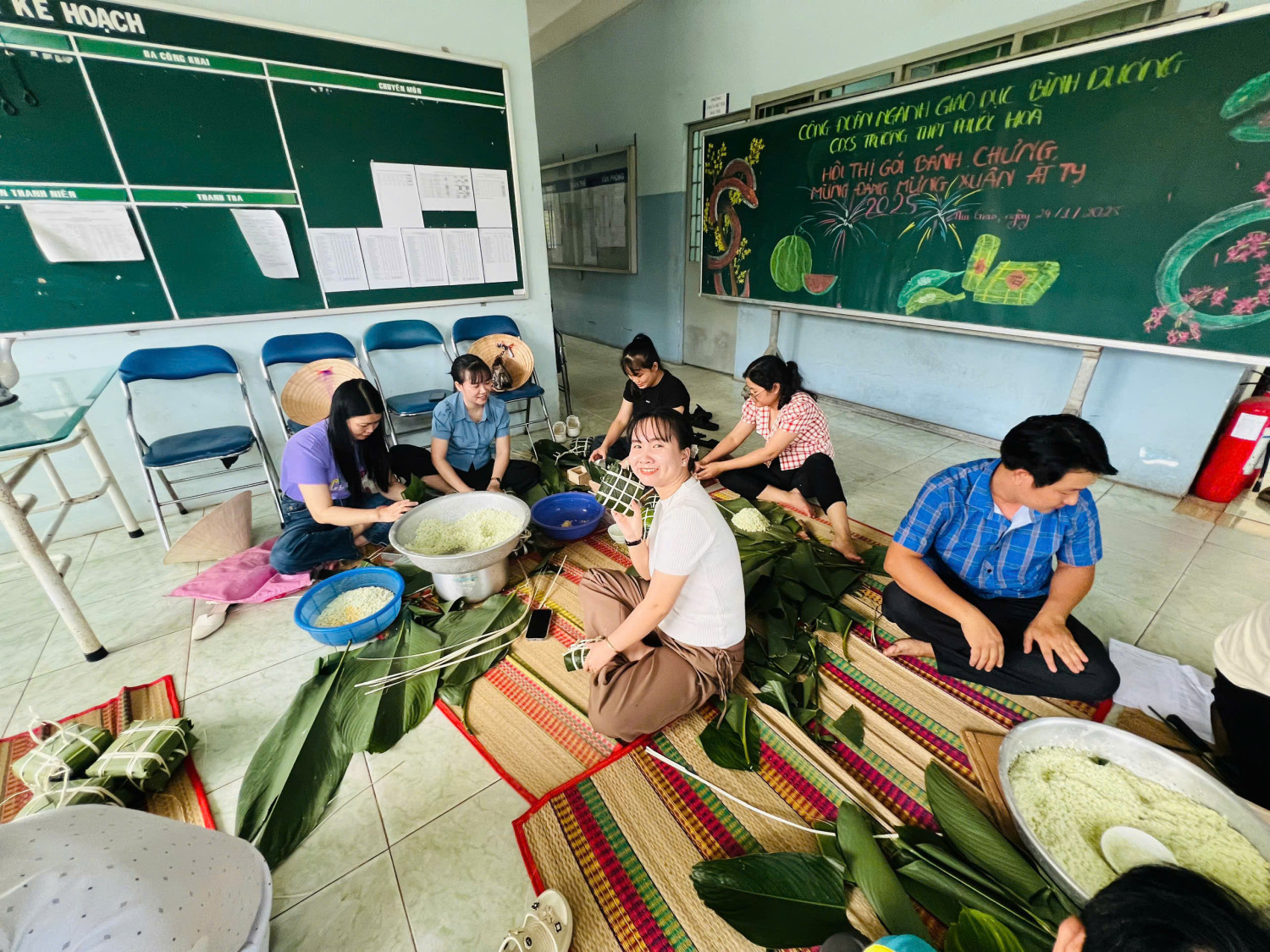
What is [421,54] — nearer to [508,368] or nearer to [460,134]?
[460,134]

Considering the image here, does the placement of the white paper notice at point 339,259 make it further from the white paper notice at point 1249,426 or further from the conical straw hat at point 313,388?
the white paper notice at point 1249,426

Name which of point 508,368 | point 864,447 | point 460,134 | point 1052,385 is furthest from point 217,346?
point 1052,385

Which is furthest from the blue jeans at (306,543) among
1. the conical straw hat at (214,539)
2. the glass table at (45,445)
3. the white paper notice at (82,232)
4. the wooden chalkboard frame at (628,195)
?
the wooden chalkboard frame at (628,195)

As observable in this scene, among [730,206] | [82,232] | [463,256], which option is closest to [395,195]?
[463,256]

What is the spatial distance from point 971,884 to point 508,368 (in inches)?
138

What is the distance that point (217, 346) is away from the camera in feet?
9.93

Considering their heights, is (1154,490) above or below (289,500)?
below

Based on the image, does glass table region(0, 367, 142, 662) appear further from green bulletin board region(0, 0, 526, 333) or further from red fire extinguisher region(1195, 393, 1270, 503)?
red fire extinguisher region(1195, 393, 1270, 503)

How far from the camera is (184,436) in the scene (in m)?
2.81

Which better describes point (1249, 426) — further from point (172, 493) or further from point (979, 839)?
point (172, 493)

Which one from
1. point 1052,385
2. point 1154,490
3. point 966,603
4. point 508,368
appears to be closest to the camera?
point 966,603

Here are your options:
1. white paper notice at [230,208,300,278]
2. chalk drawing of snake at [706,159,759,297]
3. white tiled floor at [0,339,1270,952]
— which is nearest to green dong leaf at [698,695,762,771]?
white tiled floor at [0,339,1270,952]

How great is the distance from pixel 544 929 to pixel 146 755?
3.92ft

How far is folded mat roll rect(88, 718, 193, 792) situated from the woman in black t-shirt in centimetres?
202
